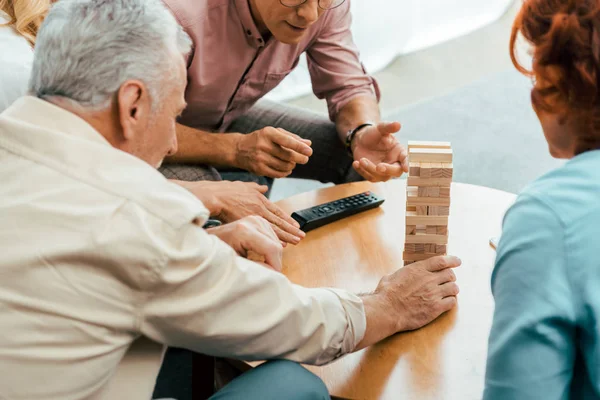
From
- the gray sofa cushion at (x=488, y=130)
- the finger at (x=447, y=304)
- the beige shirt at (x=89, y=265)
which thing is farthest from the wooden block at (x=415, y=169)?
the gray sofa cushion at (x=488, y=130)

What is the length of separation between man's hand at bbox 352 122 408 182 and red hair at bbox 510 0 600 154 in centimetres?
75

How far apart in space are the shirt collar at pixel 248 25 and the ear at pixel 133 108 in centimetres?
89

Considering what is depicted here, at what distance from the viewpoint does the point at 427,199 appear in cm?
140

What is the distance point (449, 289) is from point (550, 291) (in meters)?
0.51

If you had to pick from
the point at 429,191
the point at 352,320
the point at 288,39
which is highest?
the point at 288,39

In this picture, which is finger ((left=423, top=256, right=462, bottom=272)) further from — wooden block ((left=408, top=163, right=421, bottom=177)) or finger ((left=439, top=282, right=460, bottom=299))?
wooden block ((left=408, top=163, right=421, bottom=177))

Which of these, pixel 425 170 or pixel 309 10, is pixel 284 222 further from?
pixel 309 10

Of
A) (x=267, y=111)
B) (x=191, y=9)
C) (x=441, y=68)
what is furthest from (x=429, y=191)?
(x=441, y=68)

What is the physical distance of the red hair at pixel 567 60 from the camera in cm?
91

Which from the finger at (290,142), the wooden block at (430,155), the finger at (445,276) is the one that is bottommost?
the finger at (445,276)

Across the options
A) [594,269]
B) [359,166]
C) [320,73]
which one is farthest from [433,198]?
[320,73]

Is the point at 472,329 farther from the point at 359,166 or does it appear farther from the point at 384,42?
the point at 384,42

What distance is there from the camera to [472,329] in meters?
1.33

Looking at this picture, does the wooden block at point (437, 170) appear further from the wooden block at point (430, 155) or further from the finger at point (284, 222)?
the finger at point (284, 222)
